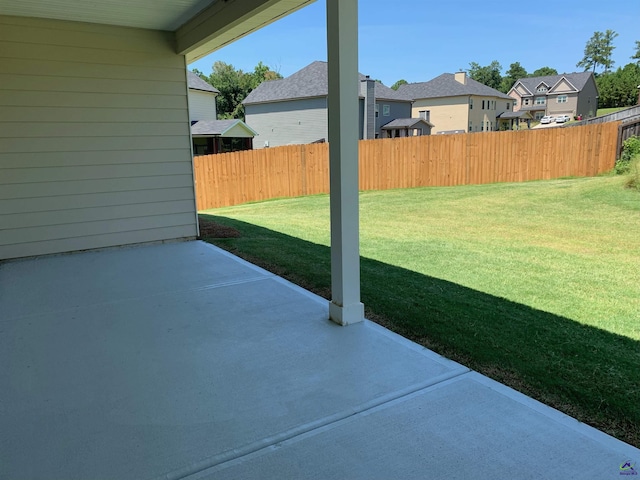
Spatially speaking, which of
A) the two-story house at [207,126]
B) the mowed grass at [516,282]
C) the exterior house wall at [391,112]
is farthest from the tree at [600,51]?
the mowed grass at [516,282]

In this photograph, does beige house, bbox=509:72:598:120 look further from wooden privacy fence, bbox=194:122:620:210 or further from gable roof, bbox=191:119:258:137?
wooden privacy fence, bbox=194:122:620:210

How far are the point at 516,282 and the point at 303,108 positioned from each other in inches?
988

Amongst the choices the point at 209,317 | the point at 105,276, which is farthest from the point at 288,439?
the point at 105,276

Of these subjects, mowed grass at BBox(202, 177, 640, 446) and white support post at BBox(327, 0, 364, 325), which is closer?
mowed grass at BBox(202, 177, 640, 446)

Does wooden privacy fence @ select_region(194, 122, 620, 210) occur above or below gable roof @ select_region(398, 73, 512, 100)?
below

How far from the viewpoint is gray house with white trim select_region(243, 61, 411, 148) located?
2736 centimetres

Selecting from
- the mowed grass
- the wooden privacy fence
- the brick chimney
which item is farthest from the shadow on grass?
the brick chimney

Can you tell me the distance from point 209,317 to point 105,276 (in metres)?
1.88

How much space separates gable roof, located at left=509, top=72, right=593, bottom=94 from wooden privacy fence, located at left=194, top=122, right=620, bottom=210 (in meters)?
41.2

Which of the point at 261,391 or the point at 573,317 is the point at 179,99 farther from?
the point at 573,317

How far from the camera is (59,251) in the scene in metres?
5.81

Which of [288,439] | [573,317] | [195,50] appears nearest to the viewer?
[288,439]

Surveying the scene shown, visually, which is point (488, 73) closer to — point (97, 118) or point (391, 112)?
point (391, 112)

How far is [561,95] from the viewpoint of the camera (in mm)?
49125
